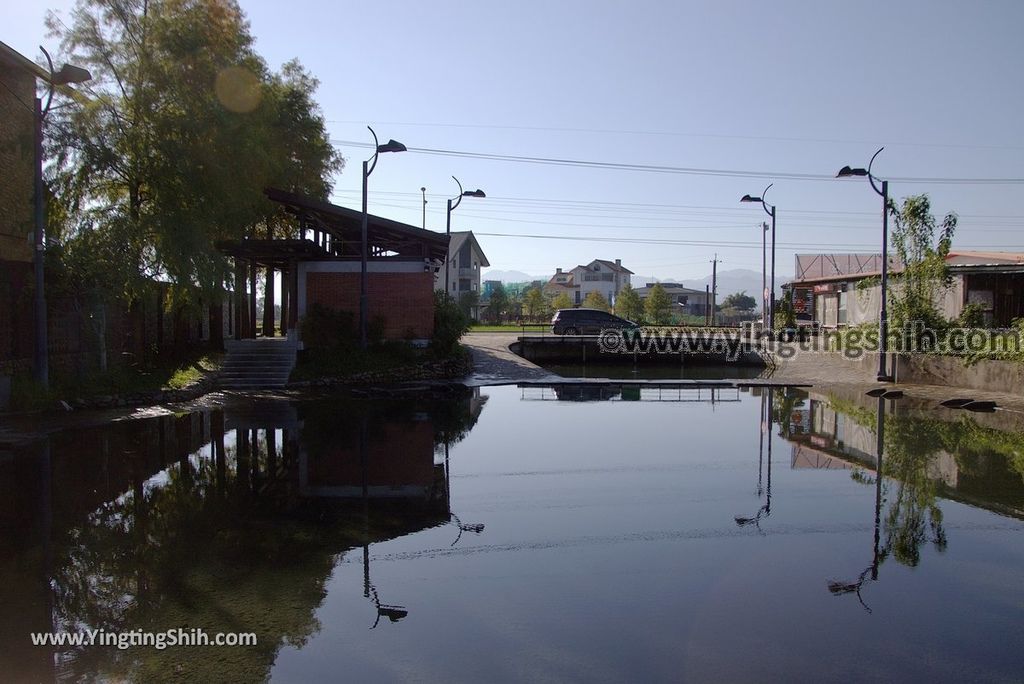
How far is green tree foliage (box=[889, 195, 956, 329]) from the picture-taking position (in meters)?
22.7

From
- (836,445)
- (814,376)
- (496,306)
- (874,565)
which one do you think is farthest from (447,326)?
(496,306)

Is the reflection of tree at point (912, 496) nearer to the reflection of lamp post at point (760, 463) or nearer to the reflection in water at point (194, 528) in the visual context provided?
the reflection of lamp post at point (760, 463)

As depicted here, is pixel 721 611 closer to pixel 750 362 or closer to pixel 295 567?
pixel 295 567

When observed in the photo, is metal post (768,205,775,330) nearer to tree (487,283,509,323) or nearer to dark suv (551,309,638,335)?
dark suv (551,309,638,335)

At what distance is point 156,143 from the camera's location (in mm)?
18562

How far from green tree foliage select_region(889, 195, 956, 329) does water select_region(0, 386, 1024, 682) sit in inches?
447

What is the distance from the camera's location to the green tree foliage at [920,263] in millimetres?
22734

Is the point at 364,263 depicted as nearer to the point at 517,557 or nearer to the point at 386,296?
the point at 386,296

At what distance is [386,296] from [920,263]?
17.4 m

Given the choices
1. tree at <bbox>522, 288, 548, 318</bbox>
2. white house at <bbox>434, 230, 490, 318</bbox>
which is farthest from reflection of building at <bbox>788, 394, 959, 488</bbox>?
tree at <bbox>522, 288, 548, 318</bbox>

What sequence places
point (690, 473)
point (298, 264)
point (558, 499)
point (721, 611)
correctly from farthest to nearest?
point (298, 264), point (690, 473), point (558, 499), point (721, 611)

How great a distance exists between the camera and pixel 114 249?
696 inches

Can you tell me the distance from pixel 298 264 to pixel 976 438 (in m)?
20.1

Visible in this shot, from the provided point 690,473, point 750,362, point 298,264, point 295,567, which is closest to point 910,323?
point 750,362
